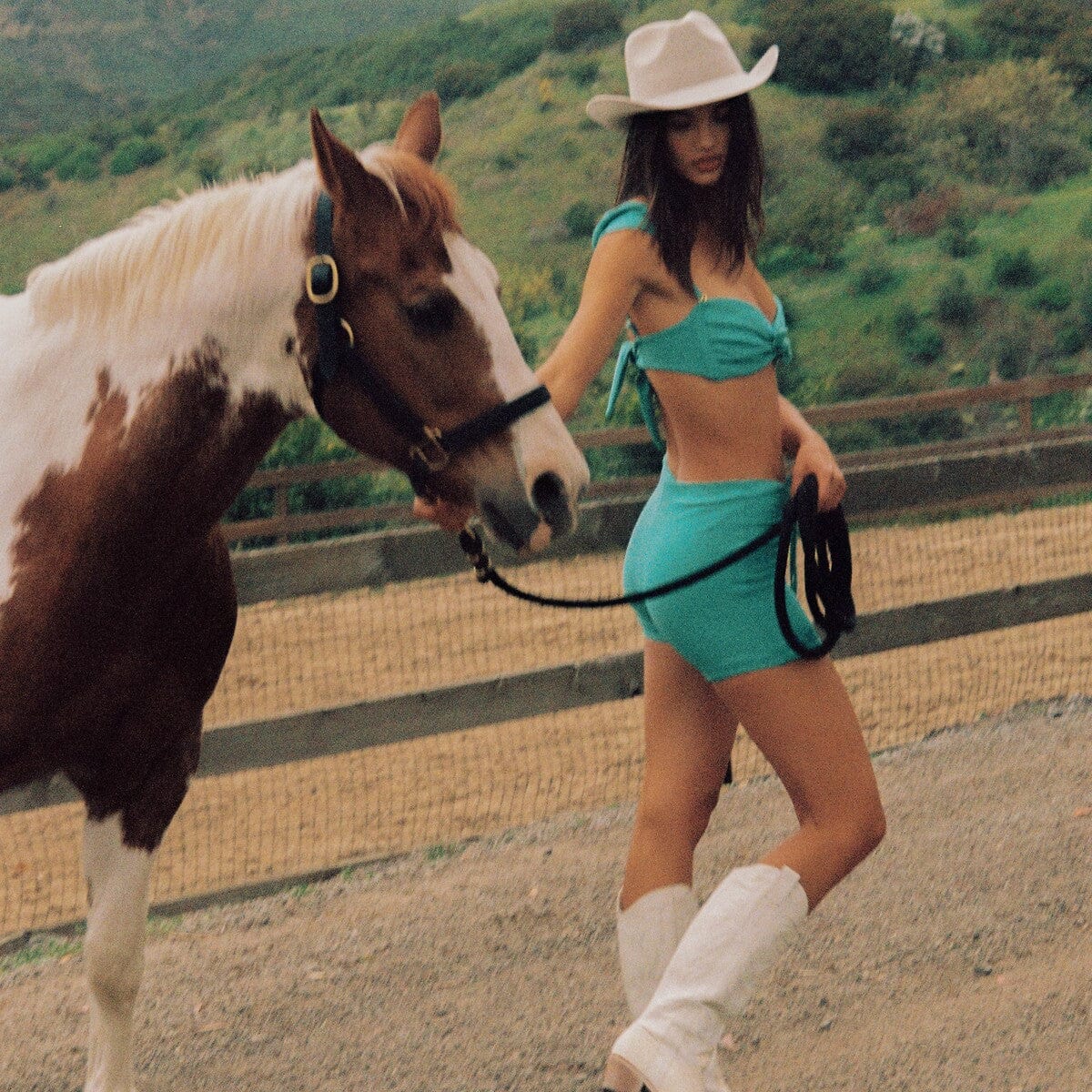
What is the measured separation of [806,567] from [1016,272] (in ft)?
94.4

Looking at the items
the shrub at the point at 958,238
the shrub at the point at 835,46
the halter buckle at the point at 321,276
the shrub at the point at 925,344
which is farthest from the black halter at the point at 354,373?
the shrub at the point at 835,46

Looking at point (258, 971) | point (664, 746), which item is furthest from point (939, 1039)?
point (258, 971)

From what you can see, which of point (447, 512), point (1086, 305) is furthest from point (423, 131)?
point (1086, 305)

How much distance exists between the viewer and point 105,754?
8.39 ft

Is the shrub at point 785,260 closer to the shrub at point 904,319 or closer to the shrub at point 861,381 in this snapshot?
the shrub at point 904,319

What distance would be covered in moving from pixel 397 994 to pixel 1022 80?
35.0 meters

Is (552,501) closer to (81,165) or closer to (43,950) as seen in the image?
(43,950)

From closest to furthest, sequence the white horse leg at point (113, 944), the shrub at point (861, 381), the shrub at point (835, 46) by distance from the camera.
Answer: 1. the white horse leg at point (113, 944)
2. the shrub at point (861, 381)
3. the shrub at point (835, 46)

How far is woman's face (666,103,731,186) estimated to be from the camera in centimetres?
225

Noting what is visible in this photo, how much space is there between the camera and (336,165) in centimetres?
215

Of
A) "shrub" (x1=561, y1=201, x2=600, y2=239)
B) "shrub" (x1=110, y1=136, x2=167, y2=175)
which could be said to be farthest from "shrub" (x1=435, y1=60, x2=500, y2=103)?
"shrub" (x1=110, y1=136, x2=167, y2=175)

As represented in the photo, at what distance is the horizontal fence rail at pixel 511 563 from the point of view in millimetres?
4027

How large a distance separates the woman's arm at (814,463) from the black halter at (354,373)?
0.53 meters

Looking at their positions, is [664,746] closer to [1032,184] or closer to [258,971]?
[258,971]
